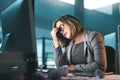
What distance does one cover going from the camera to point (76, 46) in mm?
2566

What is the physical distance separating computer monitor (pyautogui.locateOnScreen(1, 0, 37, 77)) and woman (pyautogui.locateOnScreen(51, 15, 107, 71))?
4.07 ft

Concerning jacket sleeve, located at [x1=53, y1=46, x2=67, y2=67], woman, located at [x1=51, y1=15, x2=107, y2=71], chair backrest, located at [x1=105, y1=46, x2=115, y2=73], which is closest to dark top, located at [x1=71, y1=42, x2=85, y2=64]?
woman, located at [x1=51, y1=15, x2=107, y2=71]

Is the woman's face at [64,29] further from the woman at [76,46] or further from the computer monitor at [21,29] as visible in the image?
the computer monitor at [21,29]

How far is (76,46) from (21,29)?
1592 mm

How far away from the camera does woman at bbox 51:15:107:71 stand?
7.85 feet

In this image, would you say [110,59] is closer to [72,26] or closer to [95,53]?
[95,53]

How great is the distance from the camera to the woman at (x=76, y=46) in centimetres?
239

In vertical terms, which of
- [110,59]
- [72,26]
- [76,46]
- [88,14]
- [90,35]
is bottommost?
[110,59]

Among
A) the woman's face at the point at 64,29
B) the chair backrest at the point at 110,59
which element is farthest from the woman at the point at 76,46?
the chair backrest at the point at 110,59

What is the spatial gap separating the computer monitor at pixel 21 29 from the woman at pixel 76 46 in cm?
124

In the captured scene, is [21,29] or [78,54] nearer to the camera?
[21,29]

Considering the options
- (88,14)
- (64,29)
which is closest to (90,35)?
(64,29)

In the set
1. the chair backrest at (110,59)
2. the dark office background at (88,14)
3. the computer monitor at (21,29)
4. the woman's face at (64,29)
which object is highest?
the dark office background at (88,14)

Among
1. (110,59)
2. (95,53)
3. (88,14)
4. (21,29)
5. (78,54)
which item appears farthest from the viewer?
(88,14)
